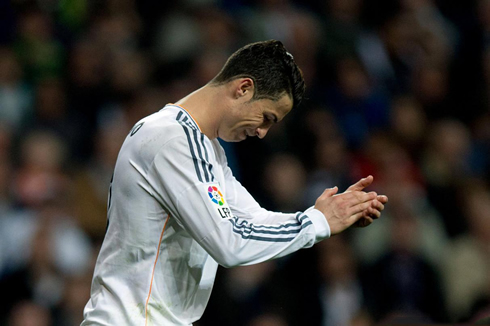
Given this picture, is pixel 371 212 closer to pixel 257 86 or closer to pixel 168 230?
pixel 257 86

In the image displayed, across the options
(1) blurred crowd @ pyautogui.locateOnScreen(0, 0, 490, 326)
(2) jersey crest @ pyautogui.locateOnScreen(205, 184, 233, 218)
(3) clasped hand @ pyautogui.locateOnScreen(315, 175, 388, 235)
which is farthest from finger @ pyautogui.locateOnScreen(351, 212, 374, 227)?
(1) blurred crowd @ pyautogui.locateOnScreen(0, 0, 490, 326)

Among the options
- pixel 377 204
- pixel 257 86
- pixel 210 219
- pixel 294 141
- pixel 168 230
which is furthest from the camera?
pixel 294 141

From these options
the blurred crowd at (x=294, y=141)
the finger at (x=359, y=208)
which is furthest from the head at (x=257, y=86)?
the blurred crowd at (x=294, y=141)

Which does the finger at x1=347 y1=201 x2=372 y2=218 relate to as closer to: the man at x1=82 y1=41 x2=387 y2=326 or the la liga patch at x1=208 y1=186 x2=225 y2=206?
the man at x1=82 y1=41 x2=387 y2=326

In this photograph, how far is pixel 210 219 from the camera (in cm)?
298

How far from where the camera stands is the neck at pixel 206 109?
3.33m

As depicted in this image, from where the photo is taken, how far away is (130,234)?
3.13 m

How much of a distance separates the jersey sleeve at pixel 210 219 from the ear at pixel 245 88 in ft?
1.12

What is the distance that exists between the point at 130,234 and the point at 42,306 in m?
3.05

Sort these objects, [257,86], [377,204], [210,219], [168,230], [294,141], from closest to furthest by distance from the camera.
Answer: [210,219] < [168,230] < [377,204] < [257,86] < [294,141]

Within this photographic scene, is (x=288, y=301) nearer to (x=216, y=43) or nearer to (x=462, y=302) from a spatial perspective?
(x=462, y=302)

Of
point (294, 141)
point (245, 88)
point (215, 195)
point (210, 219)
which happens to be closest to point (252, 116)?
point (245, 88)

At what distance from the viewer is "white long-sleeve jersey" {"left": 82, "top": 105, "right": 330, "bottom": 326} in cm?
300

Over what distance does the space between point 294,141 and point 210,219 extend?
4.53 meters
